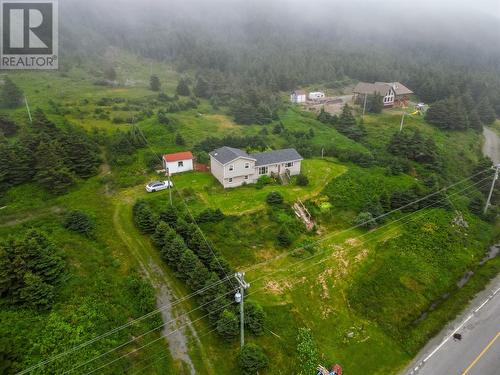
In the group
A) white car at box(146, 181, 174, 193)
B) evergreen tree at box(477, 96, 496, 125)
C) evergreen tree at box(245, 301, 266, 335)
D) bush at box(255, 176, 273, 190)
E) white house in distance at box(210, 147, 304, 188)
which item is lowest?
evergreen tree at box(245, 301, 266, 335)

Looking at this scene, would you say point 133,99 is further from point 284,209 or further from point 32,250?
point 32,250

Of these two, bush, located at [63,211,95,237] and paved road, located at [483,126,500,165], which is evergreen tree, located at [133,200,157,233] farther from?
paved road, located at [483,126,500,165]

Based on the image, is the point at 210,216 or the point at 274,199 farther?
the point at 274,199

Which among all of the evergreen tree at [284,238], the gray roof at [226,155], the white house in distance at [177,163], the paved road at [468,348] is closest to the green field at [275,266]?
the evergreen tree at [284,238]

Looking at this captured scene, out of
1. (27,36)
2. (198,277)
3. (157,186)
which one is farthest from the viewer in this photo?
(27,36)

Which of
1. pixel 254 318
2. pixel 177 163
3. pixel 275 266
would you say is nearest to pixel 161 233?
pixel 275 266

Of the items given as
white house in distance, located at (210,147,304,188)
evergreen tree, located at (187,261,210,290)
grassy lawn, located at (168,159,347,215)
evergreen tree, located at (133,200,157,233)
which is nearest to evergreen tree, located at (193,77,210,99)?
grassy lawn, located at (168,159,347,215)

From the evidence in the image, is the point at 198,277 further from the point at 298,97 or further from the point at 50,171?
the point at 298,97
